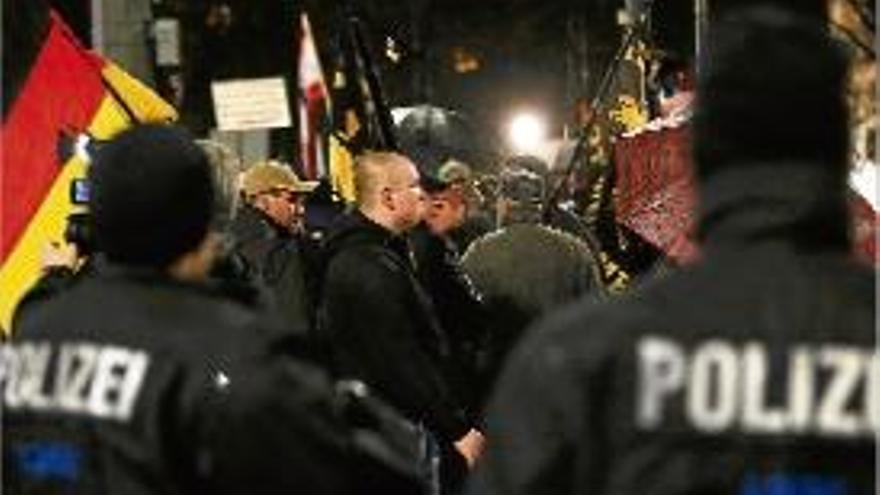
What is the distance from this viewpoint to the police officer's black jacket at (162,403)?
4.42 meters

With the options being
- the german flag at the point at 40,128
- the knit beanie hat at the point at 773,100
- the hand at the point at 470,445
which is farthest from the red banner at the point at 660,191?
the knit beanie hat at the point at 773,100

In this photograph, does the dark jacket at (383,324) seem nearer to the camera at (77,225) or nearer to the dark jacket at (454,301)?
Answer: the dark jacket at (454,301)

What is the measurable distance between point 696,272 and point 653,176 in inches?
180

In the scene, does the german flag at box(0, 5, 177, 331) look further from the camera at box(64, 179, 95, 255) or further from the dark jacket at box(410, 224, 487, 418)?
the dark jacket at box(410, 224, 487, 418)

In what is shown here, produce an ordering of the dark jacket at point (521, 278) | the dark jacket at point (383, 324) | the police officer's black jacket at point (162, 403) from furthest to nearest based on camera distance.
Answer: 1. the dark jacket at point (521, 278)
2. the dark jacket at point (383, 324)
3. the police officer's black jacket at point (162, 403)

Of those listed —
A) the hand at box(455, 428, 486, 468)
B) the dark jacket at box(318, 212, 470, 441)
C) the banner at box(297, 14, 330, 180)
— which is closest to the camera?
the dark jacket at box(318, 212, 470, 441)

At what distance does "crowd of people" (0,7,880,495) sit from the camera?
3830 mm

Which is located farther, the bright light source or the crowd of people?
the bright light source

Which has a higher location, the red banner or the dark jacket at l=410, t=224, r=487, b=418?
the red banner

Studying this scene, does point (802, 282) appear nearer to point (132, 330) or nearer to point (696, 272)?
point (696, 272)

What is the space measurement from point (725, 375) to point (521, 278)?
16.9 ft

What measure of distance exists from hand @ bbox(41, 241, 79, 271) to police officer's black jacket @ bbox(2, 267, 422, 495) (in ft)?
12.0

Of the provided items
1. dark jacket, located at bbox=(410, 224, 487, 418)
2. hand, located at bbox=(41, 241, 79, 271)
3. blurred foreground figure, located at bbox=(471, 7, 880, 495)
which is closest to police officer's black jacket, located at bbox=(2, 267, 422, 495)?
blurred foreground figure, located at bbox=(471, 7, 880, 495)

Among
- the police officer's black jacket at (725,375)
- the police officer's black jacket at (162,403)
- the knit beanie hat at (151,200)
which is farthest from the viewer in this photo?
the knit beanie hat at (151,200)
